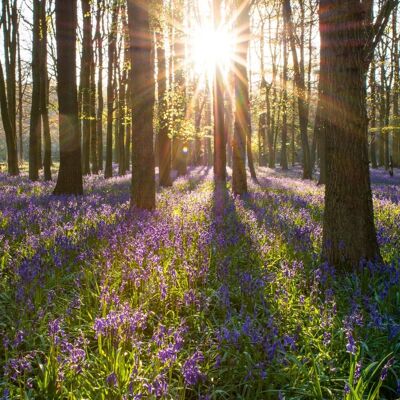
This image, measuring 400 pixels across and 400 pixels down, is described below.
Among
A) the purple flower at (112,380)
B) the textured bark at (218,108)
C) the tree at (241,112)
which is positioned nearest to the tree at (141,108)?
the tree at (241,112)

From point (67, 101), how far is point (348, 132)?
34.5 feet

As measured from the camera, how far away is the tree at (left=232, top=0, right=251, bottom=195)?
15164 mm

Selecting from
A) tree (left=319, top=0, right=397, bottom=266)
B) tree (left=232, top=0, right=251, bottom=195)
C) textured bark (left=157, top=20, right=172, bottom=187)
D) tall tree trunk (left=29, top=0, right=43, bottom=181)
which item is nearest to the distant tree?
tall tree trunk (left=29, top=0, right=43, bottom=181)

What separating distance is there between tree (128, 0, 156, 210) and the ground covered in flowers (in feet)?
5.58

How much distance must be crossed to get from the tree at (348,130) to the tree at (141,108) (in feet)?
17.7

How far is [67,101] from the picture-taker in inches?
531

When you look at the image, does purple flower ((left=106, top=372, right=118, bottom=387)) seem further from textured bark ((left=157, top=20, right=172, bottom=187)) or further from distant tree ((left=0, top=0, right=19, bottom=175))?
distant tree ((left=0, top=0, right=19, bottom=175))

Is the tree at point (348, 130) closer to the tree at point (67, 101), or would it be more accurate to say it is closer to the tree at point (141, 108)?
the tree at point (141, 108)

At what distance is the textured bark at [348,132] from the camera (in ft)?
17.9

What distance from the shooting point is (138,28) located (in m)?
9.98

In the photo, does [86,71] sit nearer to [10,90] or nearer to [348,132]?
[10,90]

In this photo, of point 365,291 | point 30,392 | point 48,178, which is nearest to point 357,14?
point 365,291

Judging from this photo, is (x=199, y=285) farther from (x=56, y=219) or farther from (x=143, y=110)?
(x=143, y=110)

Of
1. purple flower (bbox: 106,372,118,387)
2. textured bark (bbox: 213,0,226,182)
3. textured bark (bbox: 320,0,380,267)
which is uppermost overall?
textured bark (bbox: 213,0,226,182)
